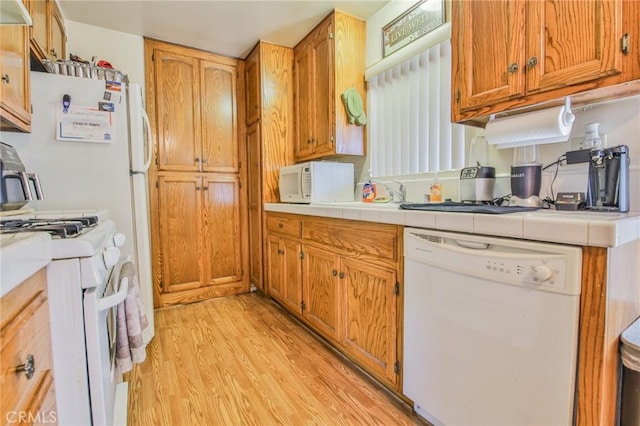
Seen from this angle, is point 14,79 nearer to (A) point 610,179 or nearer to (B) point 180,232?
(B) point 180,232

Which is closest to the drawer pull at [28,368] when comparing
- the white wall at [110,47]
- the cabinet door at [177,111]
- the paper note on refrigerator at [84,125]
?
the paper note on refrigerator at [84,125]

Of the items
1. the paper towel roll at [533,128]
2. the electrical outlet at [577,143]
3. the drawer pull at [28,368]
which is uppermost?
the paper towel roll at [533,128]

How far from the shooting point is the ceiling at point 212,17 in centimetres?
218

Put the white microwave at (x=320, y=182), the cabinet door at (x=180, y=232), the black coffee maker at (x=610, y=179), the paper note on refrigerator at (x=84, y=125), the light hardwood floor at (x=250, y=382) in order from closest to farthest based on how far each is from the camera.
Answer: the black coffee maker at (x=610, y=179) < the light hardwood floor at (x=250, y=382) < the paper note on refrigerator at (x=84, y=125) < the white microwave at (x=320, y=182) < the cabinet door at (x=180, y=232)

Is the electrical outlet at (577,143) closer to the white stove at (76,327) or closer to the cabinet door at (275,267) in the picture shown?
the white stove at (76,327)

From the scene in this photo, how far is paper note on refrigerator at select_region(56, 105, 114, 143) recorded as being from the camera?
171 centimetres

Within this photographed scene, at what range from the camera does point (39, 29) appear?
173cm

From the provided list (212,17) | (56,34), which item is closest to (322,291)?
(212,17)

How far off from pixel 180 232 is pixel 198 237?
6.4 inches

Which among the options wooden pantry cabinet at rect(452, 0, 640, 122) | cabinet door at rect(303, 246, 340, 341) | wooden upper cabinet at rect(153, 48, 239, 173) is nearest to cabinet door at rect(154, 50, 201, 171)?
wooden upper cabinet at rect(153, 48, 239, 173)

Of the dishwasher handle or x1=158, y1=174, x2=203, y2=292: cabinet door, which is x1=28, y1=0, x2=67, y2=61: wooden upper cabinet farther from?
the dishwasher handle

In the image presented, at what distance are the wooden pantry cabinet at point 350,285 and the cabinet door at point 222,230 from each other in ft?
2.79

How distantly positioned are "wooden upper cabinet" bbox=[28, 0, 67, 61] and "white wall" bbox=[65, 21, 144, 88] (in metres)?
0.10

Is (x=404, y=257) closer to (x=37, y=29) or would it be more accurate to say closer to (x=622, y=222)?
(x=622, y=222)
